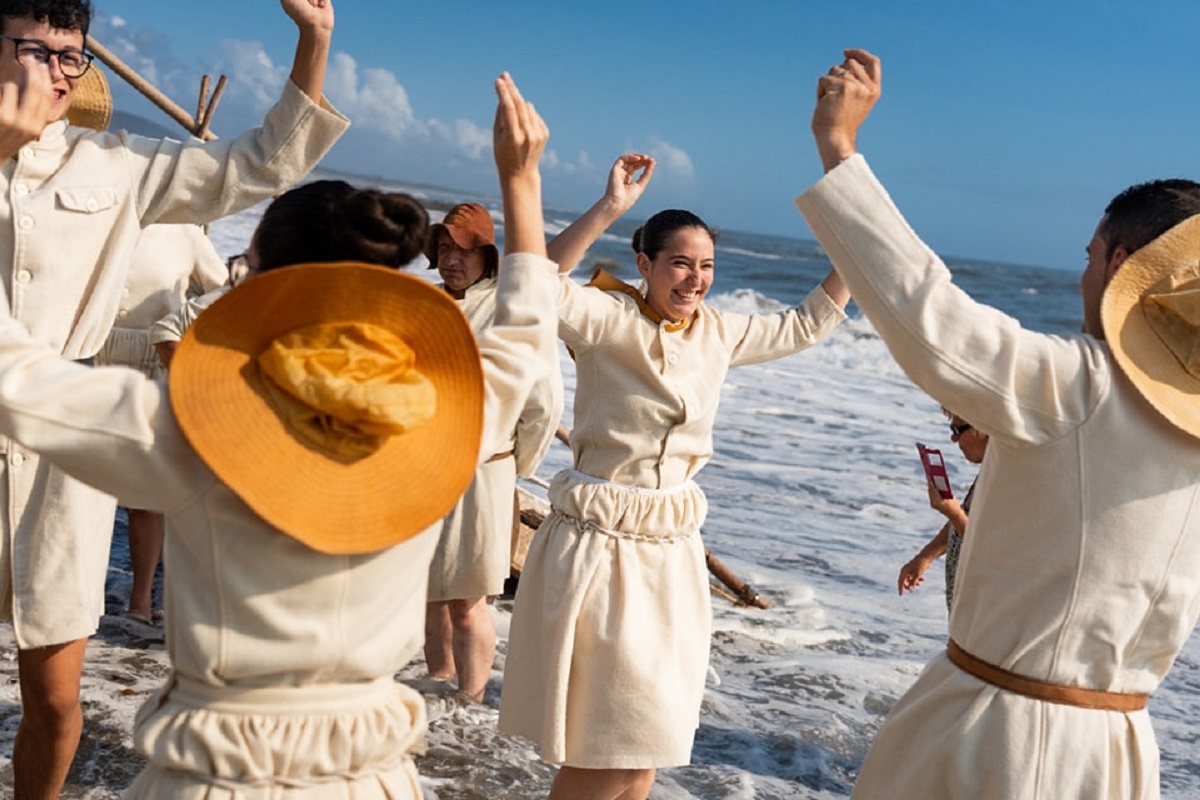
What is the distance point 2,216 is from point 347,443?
1536 millimetres

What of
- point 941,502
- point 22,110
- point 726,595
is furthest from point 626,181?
point 726,595

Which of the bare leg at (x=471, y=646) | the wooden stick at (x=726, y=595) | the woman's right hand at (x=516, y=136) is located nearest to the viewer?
the woman's right hand at (x=516, y=136)

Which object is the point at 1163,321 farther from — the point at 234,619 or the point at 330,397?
the point at 234,619

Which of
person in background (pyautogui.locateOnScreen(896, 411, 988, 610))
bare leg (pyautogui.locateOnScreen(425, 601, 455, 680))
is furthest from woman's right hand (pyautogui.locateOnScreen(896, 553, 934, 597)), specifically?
bare leg (pyautogui.locateOnScreen(425, 601, 455, 680))

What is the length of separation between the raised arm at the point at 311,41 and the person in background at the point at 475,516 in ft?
7.61

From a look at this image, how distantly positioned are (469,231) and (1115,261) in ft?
10.9

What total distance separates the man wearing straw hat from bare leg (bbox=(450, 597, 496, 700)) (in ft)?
10.2

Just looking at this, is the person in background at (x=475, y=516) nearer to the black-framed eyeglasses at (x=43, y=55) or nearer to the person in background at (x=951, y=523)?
the person in background at (x=951, y=523)

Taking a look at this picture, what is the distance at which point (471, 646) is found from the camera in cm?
571

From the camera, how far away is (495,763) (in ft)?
16.6

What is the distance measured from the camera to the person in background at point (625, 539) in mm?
4223

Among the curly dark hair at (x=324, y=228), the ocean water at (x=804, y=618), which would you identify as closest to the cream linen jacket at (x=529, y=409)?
the ocean water at (x=804, y=618)

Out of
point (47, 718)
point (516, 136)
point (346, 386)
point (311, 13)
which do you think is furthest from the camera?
point (47, 718)

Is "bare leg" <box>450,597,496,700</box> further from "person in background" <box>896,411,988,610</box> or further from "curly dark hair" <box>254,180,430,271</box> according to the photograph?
"curly dark hair" <box>254,180,430,271</box>
